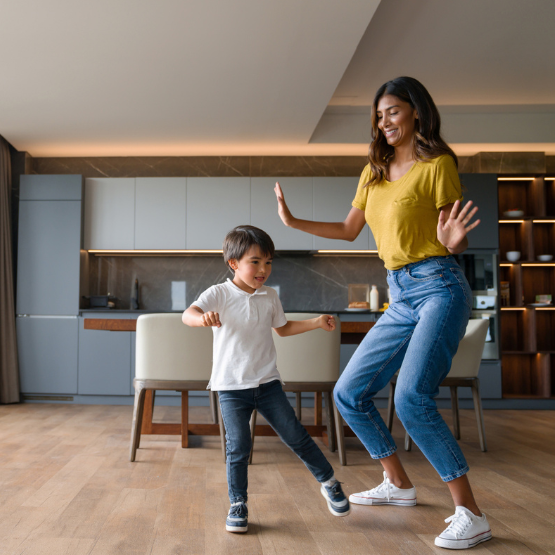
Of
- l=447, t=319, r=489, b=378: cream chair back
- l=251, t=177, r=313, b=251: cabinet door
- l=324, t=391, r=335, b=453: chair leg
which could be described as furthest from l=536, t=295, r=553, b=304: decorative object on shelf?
l=324, t=391, r=335, b=453: chair leg

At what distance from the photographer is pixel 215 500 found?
6.79 feet

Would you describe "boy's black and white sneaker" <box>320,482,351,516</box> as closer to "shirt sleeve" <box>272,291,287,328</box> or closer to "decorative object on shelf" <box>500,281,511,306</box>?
"shirt sleeve" <box>272,291,287,328</box>

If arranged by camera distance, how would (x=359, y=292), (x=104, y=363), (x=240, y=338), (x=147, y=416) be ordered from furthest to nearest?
(x=359, y=292) < (x=104, y=363) < (x=147, y=416) < (x=240, y=338)

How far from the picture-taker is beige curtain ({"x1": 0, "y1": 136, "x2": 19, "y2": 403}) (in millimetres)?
4770

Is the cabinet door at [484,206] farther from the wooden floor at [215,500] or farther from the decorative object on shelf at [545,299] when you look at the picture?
the wooden floor at [215,500]

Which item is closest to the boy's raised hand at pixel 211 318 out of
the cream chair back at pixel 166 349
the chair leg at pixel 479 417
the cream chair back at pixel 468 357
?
the cream chair back at pixel 166 349

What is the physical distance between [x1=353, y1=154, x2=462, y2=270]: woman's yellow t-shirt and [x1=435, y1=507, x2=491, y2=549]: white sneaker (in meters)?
0.79

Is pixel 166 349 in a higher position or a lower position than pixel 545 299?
lower

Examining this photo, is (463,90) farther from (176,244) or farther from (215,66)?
(176,244)

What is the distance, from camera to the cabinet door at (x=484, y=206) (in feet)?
16.0

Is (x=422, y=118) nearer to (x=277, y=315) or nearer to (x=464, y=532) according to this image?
(x=277, y=315)

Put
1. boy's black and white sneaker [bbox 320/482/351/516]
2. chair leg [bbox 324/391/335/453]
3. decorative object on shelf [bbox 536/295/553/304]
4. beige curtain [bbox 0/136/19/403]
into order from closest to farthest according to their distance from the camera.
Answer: boy's black and white sneaker [bbox 320/482/351/516], chair leg [bbox 324/391/335/453], beige curtain [bbox 0/136/19/403], decorative object on shelf [bbox 536/295/553/304]

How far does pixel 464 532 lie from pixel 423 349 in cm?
54

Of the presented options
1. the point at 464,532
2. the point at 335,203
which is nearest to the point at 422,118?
the point at 464,532
